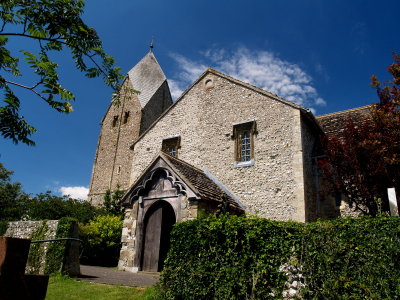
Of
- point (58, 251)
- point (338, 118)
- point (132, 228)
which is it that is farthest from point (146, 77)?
point (58, 251)

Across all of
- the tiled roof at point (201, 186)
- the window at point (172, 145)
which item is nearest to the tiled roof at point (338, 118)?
the tiled roof at point (201, 186)

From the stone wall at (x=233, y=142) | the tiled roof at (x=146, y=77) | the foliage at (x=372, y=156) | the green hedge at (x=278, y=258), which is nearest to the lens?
the green hedge at (x=278, y=258)

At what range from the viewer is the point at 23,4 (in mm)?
3744

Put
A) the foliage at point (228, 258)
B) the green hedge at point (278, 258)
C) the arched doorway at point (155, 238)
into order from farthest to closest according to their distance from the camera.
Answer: the arched doorway at point (155, 238) < the foliage at point (228, 258) < the green hedge at point (278, 258)

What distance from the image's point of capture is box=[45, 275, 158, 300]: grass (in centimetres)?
684

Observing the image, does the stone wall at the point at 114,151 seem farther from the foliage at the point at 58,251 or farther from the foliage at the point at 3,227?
the foliage at the point at 58,251

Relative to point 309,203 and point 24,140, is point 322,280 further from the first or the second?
point 309,203

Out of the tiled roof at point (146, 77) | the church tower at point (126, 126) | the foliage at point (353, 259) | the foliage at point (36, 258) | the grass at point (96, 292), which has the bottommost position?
the grass at point (96, 292)

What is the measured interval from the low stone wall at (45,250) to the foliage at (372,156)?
9.67 metres

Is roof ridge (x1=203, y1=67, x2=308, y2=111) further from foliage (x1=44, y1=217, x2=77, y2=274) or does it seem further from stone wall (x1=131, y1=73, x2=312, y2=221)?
foliage (x1=44, y1=217, x2=77, y2=274)

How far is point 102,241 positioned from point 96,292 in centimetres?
969

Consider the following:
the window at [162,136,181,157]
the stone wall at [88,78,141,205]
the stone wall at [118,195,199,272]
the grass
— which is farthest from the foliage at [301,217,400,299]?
the stone wall at [88,78,141,205]

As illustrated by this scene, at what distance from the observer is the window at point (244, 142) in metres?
13.6

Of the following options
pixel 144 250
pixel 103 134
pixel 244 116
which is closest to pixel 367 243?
pixel 144 250
